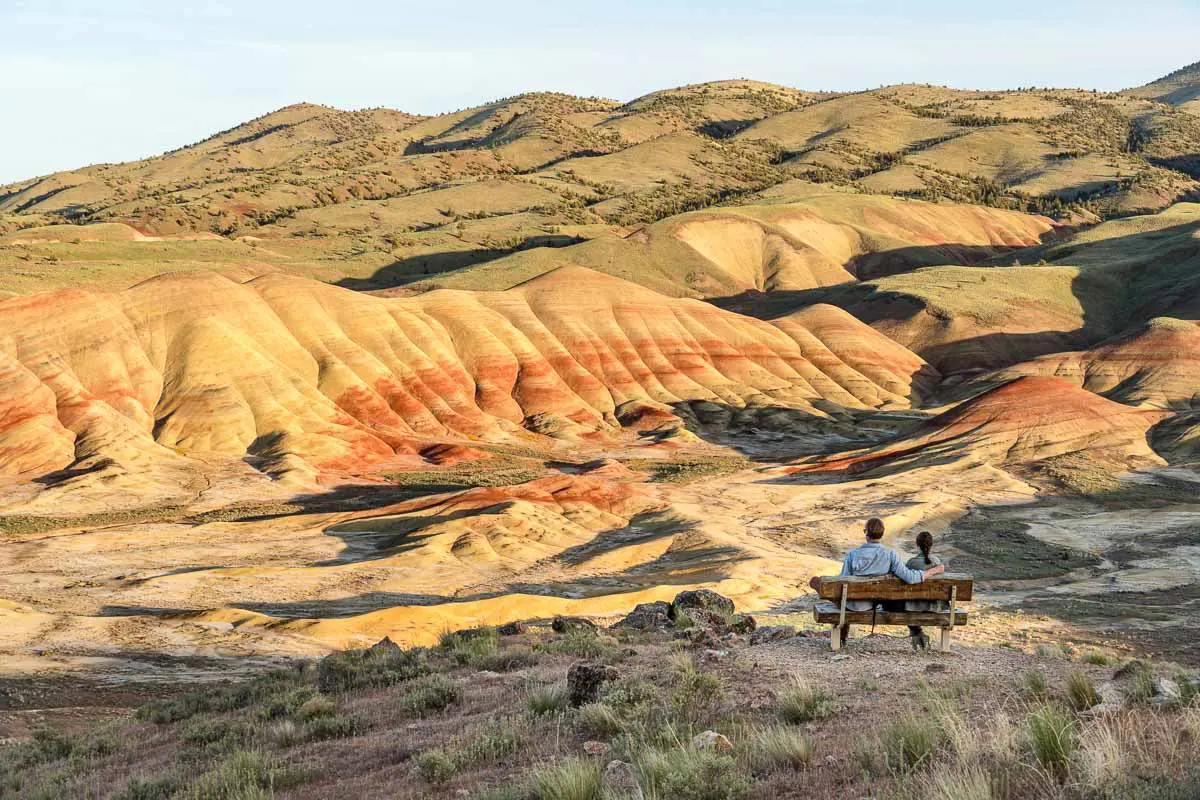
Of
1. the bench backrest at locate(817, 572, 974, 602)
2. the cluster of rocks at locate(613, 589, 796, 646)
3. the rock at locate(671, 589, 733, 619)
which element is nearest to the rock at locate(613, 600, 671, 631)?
the cluster of rocks at locate(613, 589, 796, 646)

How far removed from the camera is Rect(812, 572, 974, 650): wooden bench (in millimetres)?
14586

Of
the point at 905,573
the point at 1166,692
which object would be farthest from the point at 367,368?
the point at 1166,692

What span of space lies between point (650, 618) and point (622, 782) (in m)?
15.9

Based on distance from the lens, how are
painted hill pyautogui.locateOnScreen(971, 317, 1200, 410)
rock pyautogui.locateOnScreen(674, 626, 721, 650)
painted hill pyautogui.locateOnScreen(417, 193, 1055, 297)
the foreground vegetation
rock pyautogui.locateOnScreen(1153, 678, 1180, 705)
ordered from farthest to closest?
painted hill pyautogui.locateOnScreen(417, 193, 1055, 297) → painted hill pyautogui.locateOnScreen(971, 317, 1200, 410) → rock pyautogui.locateOnScreen(674, 626, 721, 650) → rock pyautogui.locateOnScreen(1153, 678, 1180, 705) → the foreground vegetation

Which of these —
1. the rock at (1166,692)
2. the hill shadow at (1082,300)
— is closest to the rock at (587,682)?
the rock at (1166,692)

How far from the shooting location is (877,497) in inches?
2719

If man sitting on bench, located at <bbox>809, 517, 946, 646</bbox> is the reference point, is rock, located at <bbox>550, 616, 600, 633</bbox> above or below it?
below

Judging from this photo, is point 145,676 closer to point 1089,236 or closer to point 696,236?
point 696,236

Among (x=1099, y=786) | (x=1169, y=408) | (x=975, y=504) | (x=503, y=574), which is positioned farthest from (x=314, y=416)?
(x=1099, y=786)

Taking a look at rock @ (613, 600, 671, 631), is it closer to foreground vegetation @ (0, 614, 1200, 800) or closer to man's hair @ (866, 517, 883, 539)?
foreground vegetation @ (0, 614, 1200, 800)

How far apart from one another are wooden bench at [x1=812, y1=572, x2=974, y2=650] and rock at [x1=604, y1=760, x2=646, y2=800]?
543 cm

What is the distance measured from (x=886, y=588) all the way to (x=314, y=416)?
7958 cm

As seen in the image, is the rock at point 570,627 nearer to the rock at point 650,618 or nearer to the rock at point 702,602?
the rock at point 650,618

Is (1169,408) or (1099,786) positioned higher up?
(1099,786)
